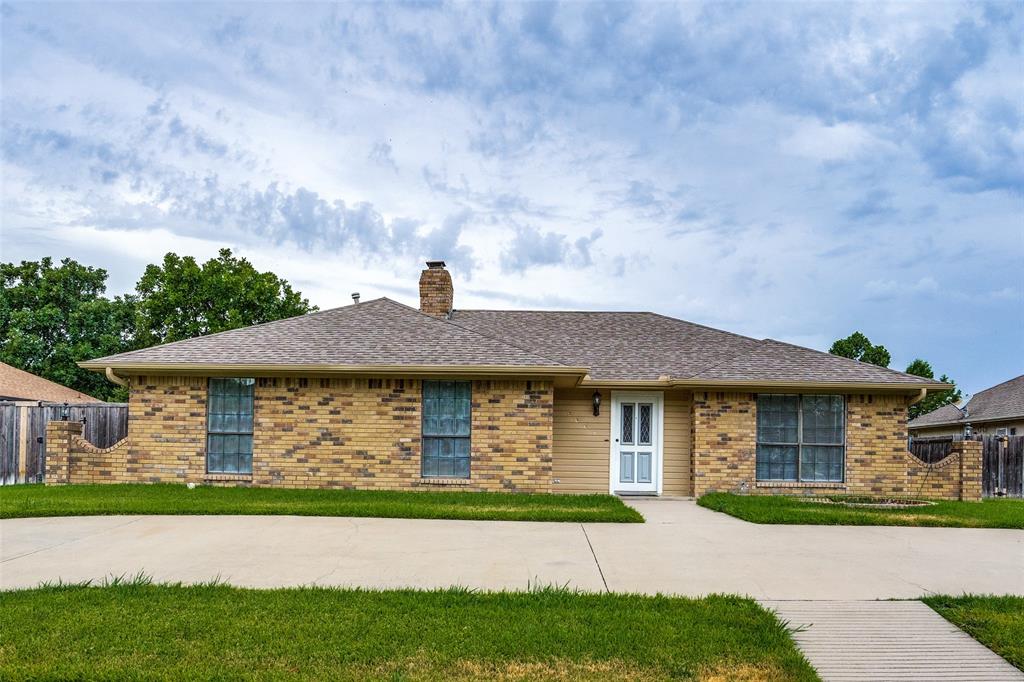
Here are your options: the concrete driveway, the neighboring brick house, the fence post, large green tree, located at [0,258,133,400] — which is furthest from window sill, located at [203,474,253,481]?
large green tree, located at [0,258,133,400]

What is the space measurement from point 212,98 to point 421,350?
611 cm

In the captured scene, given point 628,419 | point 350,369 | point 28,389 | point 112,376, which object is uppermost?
point 350,369

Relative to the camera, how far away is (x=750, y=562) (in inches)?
255

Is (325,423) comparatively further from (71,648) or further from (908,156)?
(908,156)

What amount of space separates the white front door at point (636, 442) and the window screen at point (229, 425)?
22.1 ft

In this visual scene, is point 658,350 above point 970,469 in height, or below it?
above

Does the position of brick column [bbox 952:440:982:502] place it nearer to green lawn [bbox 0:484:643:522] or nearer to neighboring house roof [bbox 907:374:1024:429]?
green lawn [bbox 0:484:643:522]

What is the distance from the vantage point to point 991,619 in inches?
184

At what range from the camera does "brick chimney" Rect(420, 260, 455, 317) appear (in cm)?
1585

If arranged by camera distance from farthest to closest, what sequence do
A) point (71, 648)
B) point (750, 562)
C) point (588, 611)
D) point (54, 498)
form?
point (54, 498), point (750, 562), point (588, 611), point (71, 648)

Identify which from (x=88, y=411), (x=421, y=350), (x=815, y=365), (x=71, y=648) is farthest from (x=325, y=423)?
(x=815, y=365)

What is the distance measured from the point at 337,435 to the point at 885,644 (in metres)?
9.45

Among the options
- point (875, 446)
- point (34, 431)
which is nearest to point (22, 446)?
point (34, 431)

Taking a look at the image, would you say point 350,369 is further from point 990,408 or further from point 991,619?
point 990,408
